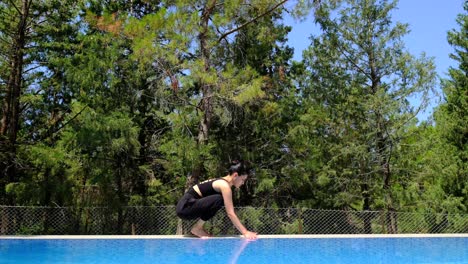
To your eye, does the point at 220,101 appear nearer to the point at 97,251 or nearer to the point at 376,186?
the point at 376,186

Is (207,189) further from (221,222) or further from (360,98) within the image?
(360,98)

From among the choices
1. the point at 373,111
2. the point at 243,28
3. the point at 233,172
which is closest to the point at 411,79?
the point at 373,111

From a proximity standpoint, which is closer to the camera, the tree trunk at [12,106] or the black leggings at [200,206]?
the black leggings at [200,206]

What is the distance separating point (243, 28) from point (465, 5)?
411 inches

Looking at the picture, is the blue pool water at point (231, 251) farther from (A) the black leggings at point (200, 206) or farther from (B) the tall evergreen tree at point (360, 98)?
(B) the tall evergreen tree at point (360, 98)

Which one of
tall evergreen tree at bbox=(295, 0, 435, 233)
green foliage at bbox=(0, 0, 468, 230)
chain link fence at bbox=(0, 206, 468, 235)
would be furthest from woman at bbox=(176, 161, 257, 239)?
tall evergreen tree at bbox=(295, 0, 435, 233)

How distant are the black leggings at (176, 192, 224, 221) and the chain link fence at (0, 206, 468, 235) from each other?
12.7 feet

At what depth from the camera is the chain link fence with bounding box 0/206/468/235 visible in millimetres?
9250

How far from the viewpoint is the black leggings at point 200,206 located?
212 inches

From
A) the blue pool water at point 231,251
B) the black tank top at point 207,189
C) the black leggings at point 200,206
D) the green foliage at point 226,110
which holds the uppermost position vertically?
the green foliage at point 226,110

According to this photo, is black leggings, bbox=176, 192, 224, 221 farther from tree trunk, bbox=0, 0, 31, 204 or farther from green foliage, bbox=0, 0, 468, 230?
tree trunk, bbox=0, 0, 31, 204

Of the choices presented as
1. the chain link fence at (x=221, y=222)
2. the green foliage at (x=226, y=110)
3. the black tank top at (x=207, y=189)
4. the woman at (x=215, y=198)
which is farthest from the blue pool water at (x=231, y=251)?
the green foliage at (x=226, y=110)

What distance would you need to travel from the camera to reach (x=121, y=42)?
40.0 ft

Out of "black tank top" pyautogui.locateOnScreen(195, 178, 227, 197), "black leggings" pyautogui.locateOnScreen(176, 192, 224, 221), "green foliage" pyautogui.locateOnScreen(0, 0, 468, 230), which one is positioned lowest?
"black leggings" pyautogui.locateOnScreen(176, 192, 224, 221)
